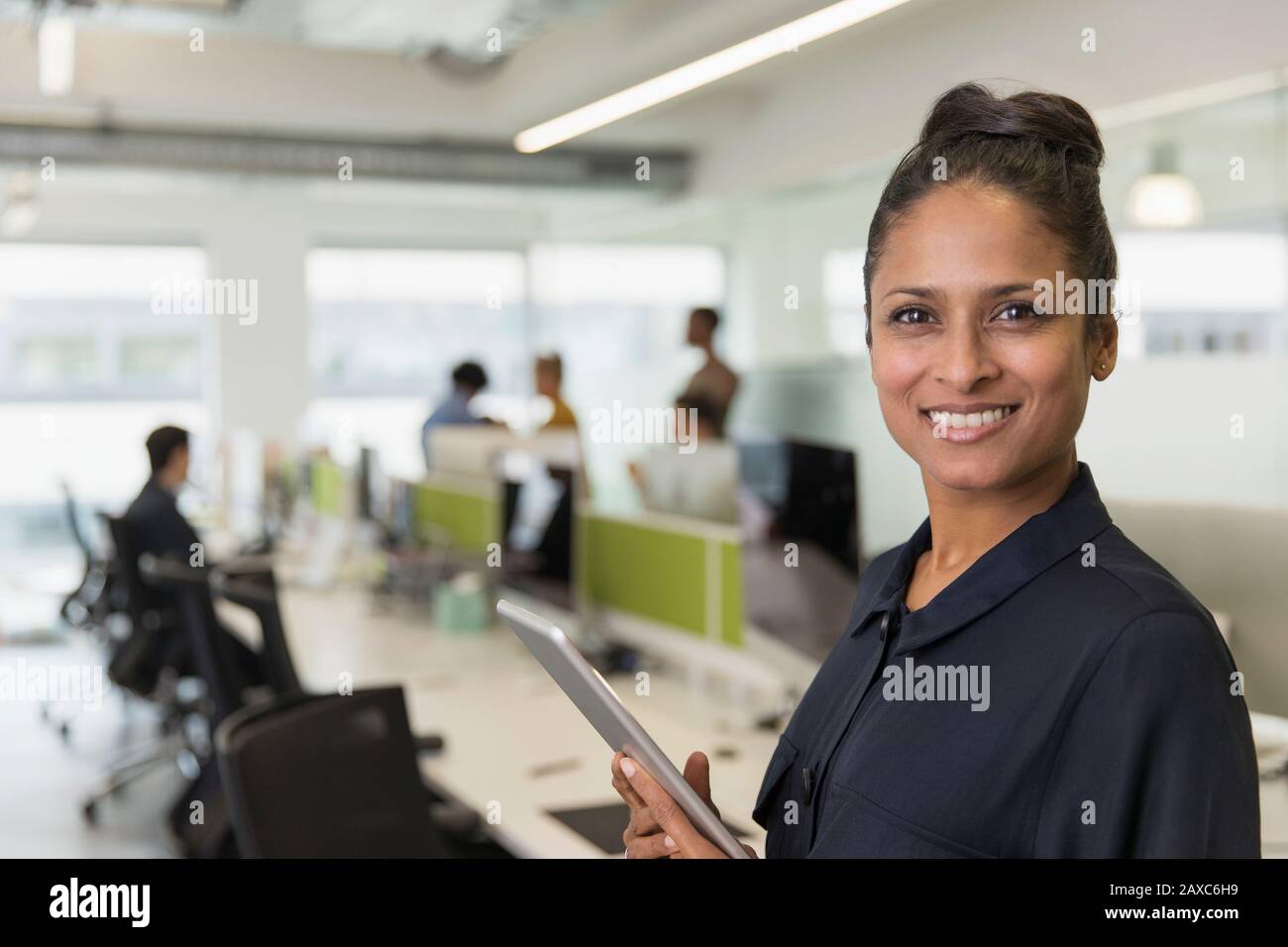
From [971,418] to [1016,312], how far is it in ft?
0.22

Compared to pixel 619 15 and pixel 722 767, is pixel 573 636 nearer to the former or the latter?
pixel 722 767

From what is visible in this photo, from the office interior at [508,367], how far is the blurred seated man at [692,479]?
0.04ft

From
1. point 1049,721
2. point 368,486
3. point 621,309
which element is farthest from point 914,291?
point 621,309

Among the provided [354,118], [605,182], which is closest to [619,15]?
[354,118]

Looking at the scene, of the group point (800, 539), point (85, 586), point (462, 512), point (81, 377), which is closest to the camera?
point (800, 539)

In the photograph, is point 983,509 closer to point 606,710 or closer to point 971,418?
point 971,418

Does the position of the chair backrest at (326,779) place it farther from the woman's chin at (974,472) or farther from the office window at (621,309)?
the office window at (621,309)

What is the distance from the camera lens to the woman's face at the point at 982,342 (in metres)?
0.76

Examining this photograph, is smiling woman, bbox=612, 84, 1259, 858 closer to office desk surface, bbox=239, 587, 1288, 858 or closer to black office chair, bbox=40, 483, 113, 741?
office desk surface, bbox=239, 587, 1288, 858

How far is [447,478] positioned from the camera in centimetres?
477

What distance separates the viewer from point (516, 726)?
9.20 ft

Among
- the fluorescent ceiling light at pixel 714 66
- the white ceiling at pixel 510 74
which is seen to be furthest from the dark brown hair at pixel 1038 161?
the fluorescent ceiling light at pixel 714 66

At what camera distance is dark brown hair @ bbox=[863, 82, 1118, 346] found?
76 cm
